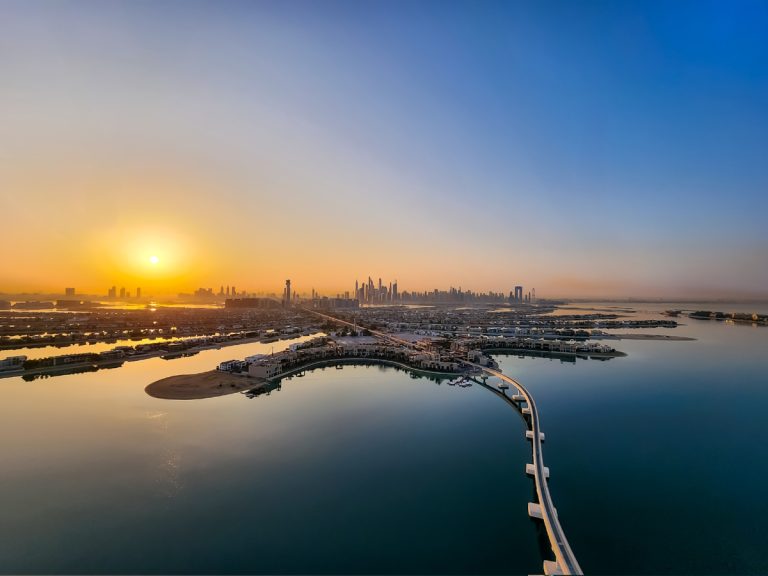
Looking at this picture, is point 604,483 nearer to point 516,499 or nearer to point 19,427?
point 516,499

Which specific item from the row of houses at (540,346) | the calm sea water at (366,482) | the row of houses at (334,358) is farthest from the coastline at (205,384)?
the row of houses at (540,346)

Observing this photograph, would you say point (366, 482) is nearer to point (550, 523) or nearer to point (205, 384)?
point (550, 523)

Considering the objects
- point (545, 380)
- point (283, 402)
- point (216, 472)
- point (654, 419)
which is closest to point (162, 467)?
point (216, 472)

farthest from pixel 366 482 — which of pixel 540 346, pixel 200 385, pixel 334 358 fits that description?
pixel 540 346

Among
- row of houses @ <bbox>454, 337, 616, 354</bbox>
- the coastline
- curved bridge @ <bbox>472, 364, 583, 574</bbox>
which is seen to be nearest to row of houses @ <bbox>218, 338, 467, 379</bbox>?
the coastline

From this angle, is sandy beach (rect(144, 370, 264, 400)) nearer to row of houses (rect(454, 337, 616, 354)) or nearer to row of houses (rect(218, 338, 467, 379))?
row of houses (rect(218, 338, 467, 379))

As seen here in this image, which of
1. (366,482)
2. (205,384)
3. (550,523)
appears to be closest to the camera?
(550,523)
